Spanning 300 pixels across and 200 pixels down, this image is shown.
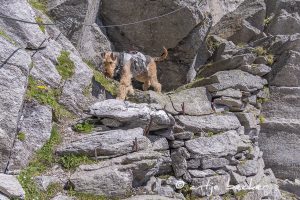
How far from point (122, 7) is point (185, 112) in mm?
5126

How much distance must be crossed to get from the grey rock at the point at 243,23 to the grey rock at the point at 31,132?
8340 mm

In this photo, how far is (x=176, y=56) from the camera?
13828 millimetres

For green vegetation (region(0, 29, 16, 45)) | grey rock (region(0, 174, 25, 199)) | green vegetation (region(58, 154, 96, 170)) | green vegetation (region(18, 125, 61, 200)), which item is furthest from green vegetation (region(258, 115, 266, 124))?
grey rock (region(0, 174, 25, 199))

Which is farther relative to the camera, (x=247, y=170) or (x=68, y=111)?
(x=247, y=170)

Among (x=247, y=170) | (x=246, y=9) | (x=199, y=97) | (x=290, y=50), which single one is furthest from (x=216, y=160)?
(x=246, y=9)

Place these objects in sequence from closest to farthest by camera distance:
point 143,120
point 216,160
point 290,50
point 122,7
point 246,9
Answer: point 143,120 < point 216,160 < point 290,50 < point 122,7 < point 246,9

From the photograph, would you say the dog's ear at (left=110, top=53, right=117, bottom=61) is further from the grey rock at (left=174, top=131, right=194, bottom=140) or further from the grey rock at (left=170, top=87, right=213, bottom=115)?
the grey rock at (left=174, top=131, right=194, bottom=140)

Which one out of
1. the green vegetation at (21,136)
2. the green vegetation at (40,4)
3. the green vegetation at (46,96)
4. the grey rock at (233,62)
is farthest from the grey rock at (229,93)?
the green vegetation at (40,4)

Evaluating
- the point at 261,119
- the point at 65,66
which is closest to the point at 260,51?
the point at 261,119

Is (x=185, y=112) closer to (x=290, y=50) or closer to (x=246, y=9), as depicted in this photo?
(x=290, y=50)

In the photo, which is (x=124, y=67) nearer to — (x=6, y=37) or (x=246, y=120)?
(x=6, y=37)

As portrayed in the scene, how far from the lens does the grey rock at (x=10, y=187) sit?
6.25m

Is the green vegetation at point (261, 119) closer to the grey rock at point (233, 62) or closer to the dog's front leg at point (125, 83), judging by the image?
the grey rock at point (233, 62)

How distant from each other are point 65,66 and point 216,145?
4.33 m
